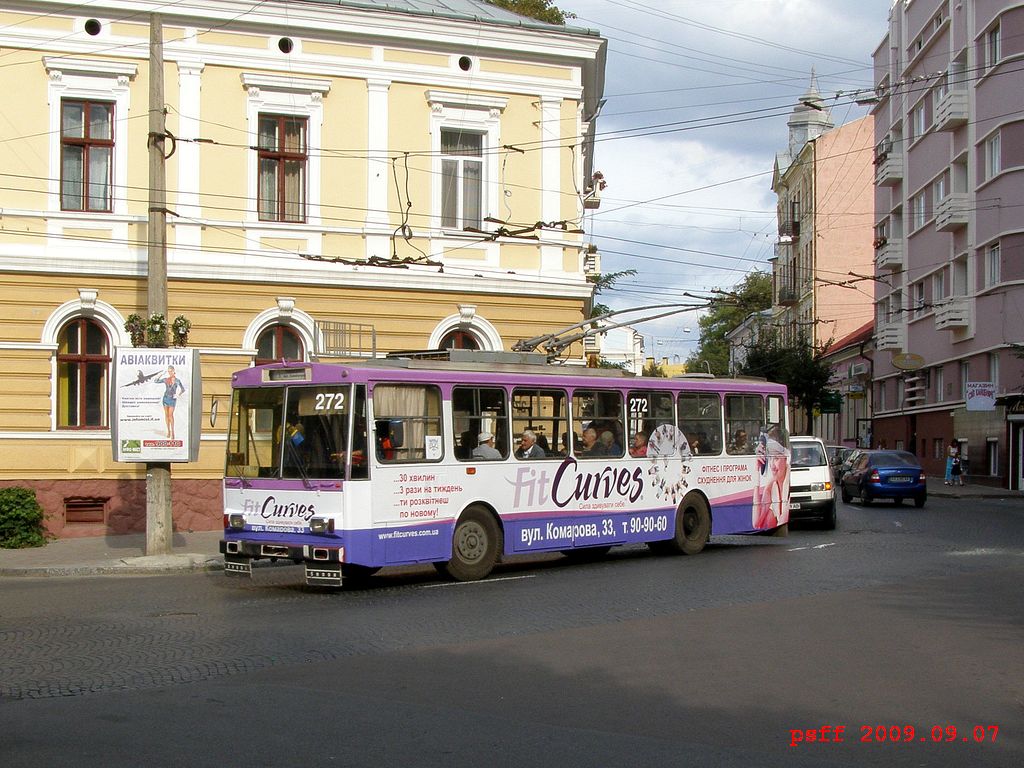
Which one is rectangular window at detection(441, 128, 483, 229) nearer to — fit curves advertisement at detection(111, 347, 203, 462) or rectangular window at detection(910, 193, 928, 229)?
fit curves advertisement at detection(111, 347, 203, 462)

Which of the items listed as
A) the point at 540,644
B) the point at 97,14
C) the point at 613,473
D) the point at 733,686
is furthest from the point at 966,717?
the point at 97,14

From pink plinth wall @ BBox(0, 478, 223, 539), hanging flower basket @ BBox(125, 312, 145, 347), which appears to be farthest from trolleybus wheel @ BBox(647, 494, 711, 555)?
pink plinth wall @ BBox(0, 478, 223, 539)

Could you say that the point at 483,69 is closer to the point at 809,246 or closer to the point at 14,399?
the point at 14,399

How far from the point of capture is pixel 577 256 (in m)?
26.3

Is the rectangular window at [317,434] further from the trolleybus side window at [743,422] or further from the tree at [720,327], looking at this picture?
the tree at [720,327]

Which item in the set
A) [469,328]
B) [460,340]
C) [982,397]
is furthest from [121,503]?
[982,397]

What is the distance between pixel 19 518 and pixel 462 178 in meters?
11.1

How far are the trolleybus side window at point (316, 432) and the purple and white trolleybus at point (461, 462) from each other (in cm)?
2

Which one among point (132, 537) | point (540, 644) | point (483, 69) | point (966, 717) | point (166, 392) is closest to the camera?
point (966, 717)

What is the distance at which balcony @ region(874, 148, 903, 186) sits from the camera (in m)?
57.5

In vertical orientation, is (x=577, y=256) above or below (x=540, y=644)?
above

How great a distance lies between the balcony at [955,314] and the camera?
46625 mm

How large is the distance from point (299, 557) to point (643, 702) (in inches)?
288

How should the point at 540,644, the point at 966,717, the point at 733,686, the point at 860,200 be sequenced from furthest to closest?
the point at 860,200
the point at 540,644
the point at 733,686
the point at 966,717
